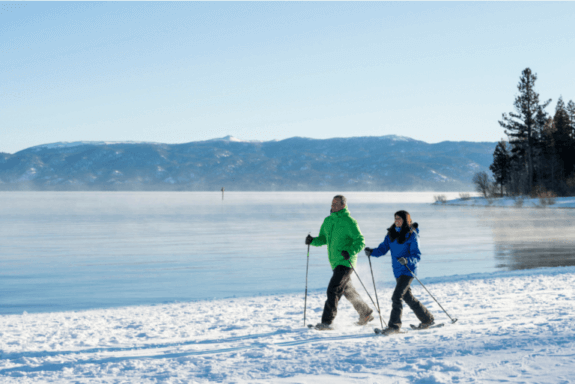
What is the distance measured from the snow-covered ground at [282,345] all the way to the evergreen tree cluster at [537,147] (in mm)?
62824

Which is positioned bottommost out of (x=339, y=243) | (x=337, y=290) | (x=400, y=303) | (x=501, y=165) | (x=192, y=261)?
(x=192, y=261)

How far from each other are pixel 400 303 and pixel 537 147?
6850cm

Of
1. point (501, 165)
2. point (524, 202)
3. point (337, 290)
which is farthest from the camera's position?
point (501, 165)

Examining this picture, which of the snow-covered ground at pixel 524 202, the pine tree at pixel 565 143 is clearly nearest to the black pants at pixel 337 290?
the snow-covered ground at pixel 524 202

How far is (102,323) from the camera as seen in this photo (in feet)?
26.7

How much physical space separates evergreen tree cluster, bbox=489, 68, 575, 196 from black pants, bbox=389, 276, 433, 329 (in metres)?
63.8

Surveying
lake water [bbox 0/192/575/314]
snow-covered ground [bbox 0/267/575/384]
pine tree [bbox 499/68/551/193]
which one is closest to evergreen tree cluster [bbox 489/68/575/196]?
pine tree [bbox 499/68/551/193]

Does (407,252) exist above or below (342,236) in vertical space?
below

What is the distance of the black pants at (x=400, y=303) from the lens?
6918mm

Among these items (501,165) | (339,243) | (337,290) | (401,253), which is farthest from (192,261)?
(501,165)

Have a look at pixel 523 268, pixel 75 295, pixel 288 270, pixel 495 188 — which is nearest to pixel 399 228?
pixel 75 295

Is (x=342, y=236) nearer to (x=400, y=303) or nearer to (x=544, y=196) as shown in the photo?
(x=400, y=303)

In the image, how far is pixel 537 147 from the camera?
69.4m

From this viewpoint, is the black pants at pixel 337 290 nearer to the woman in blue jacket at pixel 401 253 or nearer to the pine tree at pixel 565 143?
the woman in blue jacket at pixel 401 253
